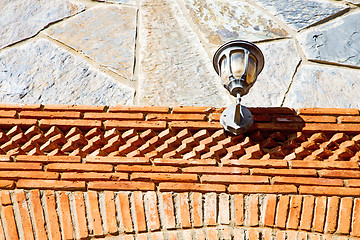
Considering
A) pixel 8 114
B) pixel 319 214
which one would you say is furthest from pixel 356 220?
pixel 8 114

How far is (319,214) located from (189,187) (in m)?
0.72

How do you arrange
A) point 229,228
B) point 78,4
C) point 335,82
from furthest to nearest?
point 78,4 → point 335,82 → point 229,228

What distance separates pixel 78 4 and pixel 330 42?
1.87 m

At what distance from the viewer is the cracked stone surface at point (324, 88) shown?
364 centimetres

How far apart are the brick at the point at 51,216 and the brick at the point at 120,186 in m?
0.22

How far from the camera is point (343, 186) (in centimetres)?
310

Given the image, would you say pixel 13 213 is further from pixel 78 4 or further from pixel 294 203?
pixel 78 4

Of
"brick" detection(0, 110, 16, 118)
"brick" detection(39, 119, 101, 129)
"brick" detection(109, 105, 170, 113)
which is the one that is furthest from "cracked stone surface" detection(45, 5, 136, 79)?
"brick" detection(0, 110, 16, 118)

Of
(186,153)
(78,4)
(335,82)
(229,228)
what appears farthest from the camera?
(78,4)

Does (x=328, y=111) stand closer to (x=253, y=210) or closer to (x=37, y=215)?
(x=253, y=210)

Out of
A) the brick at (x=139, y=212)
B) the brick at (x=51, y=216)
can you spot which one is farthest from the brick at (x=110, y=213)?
the brick at (x=51, y=216)

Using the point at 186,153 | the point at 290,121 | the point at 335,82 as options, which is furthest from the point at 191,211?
the point at 335,82

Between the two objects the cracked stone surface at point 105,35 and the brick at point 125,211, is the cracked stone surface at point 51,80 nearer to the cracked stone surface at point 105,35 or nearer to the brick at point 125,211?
the cracked stone surface at point 105,35

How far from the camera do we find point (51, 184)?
10.1 feet
